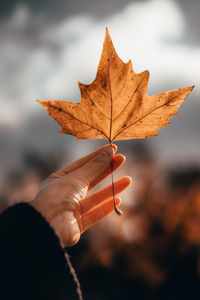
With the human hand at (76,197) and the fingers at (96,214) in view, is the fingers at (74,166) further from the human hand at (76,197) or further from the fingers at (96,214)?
the fingers at (96,214)

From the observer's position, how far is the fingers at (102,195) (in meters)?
2.35

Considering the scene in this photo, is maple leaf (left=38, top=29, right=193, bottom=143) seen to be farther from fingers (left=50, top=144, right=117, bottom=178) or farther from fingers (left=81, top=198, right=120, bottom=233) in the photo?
fingers (left=81, top=198, right=120, bottom=233)

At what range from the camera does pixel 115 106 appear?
1.78 meters

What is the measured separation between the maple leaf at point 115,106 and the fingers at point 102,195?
58cm

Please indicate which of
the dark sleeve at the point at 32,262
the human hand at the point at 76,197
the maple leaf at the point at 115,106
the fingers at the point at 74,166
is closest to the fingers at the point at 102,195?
the human hand at the point at 76,197

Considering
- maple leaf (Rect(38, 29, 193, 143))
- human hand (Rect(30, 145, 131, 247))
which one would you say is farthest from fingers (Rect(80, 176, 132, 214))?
maple leaf (Rect(38, 29, 193, 143))

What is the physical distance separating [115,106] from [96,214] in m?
1.22

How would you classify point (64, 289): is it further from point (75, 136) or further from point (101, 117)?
point (101, 117)

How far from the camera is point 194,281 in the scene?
44.9ft

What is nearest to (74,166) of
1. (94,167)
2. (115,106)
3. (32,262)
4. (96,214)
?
(94,167)

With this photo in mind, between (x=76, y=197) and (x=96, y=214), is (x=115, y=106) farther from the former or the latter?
(x=96, y=214)

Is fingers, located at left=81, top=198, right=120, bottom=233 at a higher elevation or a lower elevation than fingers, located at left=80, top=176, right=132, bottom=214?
lower

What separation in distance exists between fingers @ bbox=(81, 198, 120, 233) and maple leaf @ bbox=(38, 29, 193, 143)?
84 centimetres

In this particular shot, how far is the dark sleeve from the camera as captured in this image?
4.58 feet
